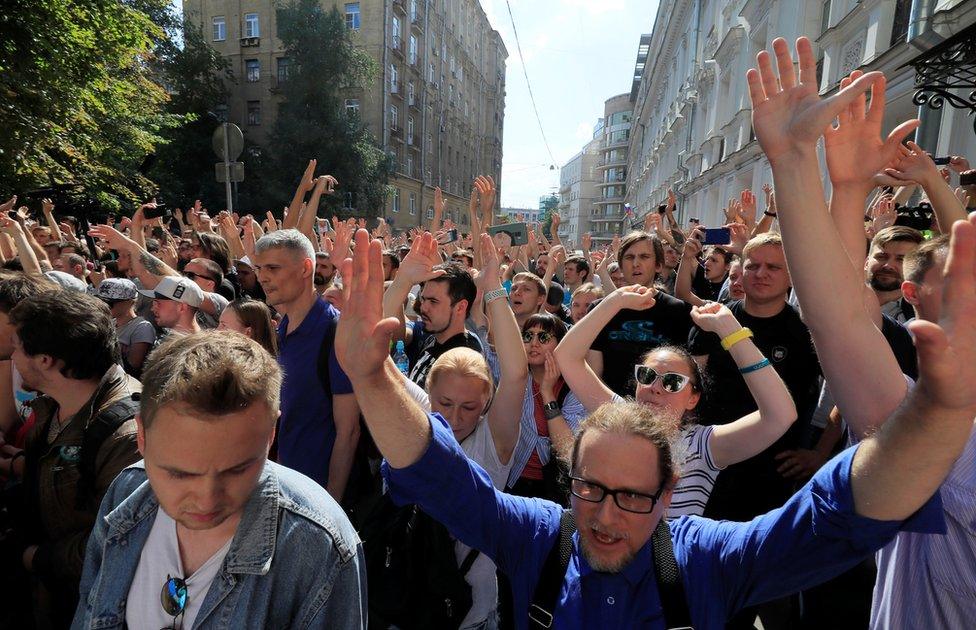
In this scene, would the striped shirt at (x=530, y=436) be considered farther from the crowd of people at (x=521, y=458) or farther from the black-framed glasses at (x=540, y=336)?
the black-framed glasses at (x=540, y=336)

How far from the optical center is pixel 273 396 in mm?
1372

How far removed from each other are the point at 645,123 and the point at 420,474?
53406 millimetres

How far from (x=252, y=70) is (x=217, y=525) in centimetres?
3847

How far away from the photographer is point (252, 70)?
33.7 m

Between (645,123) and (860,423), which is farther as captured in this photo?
(645,123)

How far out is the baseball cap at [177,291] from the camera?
3.46 m

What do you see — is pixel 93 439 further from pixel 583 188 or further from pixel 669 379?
pixel 583 188

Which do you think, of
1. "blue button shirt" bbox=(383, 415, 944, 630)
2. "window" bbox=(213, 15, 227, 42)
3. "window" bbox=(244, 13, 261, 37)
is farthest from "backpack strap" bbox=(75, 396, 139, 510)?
"window" bbox=(213, 15, 227, 42)

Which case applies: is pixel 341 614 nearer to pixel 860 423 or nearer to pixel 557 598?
pixel 557 598

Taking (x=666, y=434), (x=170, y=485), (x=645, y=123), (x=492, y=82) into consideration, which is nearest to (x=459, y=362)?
(x=666, y=434)

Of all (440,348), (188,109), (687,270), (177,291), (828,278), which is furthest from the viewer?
(188,109)

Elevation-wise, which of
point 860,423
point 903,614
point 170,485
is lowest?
point 903,614

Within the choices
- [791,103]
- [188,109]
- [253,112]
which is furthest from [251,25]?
[791,103]

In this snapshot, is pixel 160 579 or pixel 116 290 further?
pixel 116 290
